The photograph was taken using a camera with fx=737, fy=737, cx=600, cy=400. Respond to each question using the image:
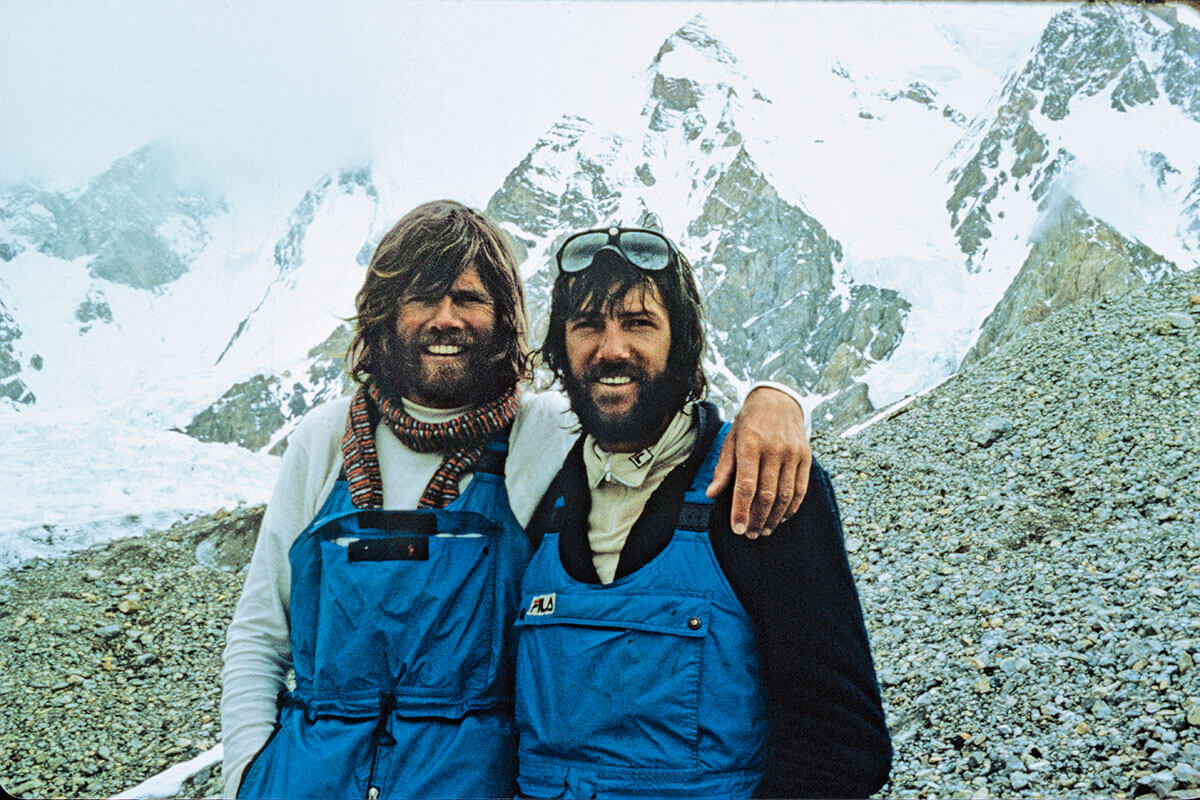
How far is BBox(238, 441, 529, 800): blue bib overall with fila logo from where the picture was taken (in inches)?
69.1

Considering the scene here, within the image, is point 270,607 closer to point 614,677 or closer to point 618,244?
point 614,677

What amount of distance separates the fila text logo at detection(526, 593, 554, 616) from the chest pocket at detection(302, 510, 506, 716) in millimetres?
143

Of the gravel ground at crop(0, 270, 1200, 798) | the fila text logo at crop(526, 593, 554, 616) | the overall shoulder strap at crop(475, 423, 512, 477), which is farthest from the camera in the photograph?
the gravel ground at crop(0, 270, 1200, 798)

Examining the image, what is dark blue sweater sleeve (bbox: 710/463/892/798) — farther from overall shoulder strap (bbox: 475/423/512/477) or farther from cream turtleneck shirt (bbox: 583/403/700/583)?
overall shoulder strap (bbox: 475/423/512/477)

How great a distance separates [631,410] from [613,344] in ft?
0.54

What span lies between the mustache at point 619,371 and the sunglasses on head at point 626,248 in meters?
0.24

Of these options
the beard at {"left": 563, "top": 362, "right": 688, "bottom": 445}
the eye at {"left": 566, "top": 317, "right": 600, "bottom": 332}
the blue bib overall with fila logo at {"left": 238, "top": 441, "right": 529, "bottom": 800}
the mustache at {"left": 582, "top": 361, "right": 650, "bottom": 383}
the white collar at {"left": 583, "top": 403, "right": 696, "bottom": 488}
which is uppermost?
the eye at {"left": 566, "top": 317, "right": 600, "bottom": 332}

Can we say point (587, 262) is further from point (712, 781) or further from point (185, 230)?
point (185, 230)

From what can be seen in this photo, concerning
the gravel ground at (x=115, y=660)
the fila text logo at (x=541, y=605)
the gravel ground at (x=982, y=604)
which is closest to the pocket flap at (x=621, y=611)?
the fila text logo at (x=541, y=605)

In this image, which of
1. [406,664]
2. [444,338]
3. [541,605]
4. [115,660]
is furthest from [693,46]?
[115,660]

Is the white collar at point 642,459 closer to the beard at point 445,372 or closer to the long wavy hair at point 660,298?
the long wavy hair at point 660,298

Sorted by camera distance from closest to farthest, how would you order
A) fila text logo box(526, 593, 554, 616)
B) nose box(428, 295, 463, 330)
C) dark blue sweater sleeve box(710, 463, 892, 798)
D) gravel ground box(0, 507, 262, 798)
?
dark blue sweater sleeve box(710, 463, 892, 798) → fila text logo box(526, 593, 554, 616) → nose box(428, 295, 463, 330) → gravel ground box(0, 507, 262, 798)

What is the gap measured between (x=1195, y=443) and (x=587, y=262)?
746 centimetres

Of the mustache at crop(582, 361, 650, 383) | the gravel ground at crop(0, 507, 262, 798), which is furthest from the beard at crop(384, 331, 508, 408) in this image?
the gravel ground at crop(0, 507, 262, 798)
